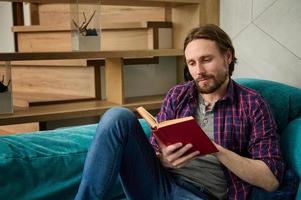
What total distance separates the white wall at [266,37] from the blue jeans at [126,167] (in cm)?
77

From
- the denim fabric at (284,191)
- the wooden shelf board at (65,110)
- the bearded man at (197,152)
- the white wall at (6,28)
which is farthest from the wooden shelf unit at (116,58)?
the white wall at (6,28)

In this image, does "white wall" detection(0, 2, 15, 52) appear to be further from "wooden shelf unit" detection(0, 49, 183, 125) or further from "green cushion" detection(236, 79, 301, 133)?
"green cushion" detection(236, 79, 301, 133)

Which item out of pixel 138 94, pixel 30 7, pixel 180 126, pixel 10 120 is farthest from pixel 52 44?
pixel 180 126

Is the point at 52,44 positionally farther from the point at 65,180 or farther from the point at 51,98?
A: the point at 65,180

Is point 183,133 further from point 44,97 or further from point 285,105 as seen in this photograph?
point 44,97

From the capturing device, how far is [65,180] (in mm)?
1351

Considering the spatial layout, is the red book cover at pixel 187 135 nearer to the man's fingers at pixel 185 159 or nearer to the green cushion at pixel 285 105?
the man's fingers at pixel 185 159

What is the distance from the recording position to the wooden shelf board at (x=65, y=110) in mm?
1735

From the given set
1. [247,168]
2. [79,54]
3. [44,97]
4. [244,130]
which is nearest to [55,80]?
[44,97]

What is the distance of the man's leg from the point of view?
1.16 meters

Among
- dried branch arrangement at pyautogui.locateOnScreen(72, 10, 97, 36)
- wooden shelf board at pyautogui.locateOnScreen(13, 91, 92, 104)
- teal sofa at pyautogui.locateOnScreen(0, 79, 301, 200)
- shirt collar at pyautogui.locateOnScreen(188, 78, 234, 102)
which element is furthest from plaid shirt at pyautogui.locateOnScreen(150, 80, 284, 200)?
wooden shelf board at pyautogui.locateOnScreen(13, 91, 92, 104)

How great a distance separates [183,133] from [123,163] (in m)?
0.27

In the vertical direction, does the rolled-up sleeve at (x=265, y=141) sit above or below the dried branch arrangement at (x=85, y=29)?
below

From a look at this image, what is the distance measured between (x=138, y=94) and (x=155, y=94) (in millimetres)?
110
